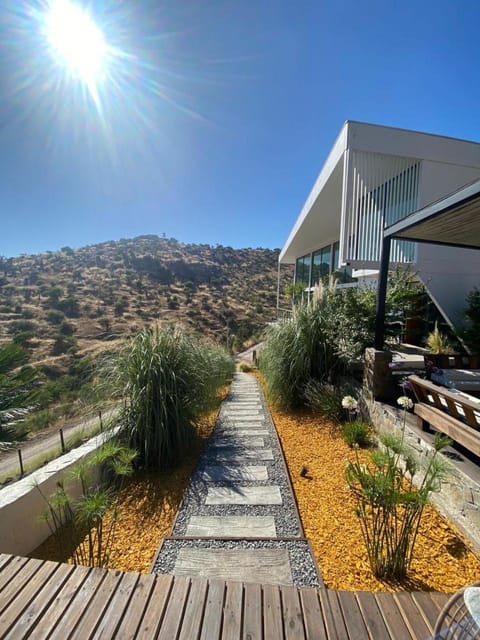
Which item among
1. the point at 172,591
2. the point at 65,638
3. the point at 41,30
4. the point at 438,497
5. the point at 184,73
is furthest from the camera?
the point at 184,73

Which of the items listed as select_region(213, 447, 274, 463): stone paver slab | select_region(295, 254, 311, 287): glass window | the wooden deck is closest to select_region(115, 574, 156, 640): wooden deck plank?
the wooden deck

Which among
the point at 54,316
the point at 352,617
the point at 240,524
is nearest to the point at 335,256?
the point at 240,524

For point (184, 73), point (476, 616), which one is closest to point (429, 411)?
point (476, 616)

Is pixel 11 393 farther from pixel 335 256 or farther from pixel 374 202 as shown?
pixel 335 256

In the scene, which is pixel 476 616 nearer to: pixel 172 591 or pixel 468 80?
pixel 172 591

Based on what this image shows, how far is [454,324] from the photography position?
217 inches

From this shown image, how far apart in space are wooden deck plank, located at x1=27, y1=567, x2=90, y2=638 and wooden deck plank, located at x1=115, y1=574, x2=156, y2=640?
30 cm

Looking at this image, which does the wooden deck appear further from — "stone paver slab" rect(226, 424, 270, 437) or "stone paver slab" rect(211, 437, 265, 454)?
"stone paver slab" rect(226, 424, 270, 437)

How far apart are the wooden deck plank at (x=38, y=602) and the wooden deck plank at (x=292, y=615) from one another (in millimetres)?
1123

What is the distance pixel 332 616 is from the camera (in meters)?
1.27

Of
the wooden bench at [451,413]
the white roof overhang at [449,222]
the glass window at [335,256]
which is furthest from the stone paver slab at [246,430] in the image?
the glass window at [335,256]

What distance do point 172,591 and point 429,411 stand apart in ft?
8.71

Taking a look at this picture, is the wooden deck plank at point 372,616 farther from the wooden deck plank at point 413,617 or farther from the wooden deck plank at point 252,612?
the wooden deck plank at point 252,612

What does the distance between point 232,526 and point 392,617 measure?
1.30 m
